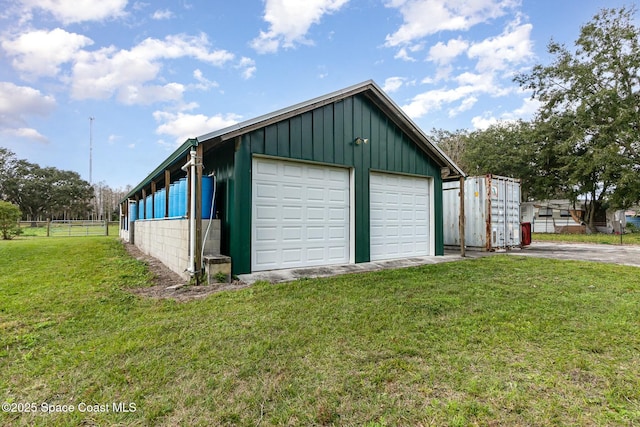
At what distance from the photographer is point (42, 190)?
42.4m

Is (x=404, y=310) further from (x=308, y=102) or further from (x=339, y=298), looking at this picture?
(x=308, y=102)

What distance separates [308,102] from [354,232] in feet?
9.84

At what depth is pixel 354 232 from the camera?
23.8 ft

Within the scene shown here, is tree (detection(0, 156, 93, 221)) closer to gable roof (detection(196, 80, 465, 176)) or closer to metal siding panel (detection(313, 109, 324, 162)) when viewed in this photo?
gable roof (detection(196, 80, 465, 176))

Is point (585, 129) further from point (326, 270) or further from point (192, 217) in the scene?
point (192, 217)

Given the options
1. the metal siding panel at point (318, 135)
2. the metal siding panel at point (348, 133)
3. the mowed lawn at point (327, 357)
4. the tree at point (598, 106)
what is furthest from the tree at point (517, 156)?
the mowed lawn at point (327, 357)

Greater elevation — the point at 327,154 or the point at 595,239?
the point at 327,154

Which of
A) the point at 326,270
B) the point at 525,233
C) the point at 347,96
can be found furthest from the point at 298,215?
the point at 525,233

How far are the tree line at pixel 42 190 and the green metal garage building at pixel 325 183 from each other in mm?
39765

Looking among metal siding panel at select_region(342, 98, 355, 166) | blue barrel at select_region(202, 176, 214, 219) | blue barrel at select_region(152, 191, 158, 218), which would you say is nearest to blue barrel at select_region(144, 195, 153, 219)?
blue barrel at select_region(152, 191, 158, 218)

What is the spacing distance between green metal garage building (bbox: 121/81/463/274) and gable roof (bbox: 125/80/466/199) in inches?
0.9

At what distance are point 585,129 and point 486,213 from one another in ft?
52.5

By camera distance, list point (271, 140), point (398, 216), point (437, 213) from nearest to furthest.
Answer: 1. point (271, 140)
2. point (398, 216)
3. point (437, 213)

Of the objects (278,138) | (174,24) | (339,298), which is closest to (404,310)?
(339,298)
